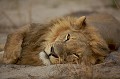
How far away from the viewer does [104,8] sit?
10133 mm

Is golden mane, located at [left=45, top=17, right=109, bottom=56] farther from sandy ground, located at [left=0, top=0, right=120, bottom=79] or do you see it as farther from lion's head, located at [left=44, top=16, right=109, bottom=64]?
sandy ground, located at [left=0, top=0, right=120, bottom=79]

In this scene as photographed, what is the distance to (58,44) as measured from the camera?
450 cm

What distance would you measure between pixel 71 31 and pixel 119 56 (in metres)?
0.60

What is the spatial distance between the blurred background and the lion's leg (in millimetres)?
3060

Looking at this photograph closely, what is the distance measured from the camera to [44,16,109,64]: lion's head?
447 cm

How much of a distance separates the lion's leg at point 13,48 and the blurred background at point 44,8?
3.06 meters

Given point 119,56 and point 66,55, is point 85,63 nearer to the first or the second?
point 66,55

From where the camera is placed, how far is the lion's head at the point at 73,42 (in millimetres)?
4469

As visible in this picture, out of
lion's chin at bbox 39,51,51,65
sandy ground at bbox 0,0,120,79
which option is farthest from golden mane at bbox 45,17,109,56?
sandy ground at bbox 0,0,120,79

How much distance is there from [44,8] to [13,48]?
16.7 ft

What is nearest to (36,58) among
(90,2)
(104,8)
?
(104,8)

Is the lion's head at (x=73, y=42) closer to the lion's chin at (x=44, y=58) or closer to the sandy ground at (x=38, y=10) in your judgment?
the lion's chin at (x=44, y=58)

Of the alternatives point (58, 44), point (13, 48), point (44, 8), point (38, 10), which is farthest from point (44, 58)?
point (44, 8)

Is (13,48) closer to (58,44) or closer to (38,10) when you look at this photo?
(58,44)
